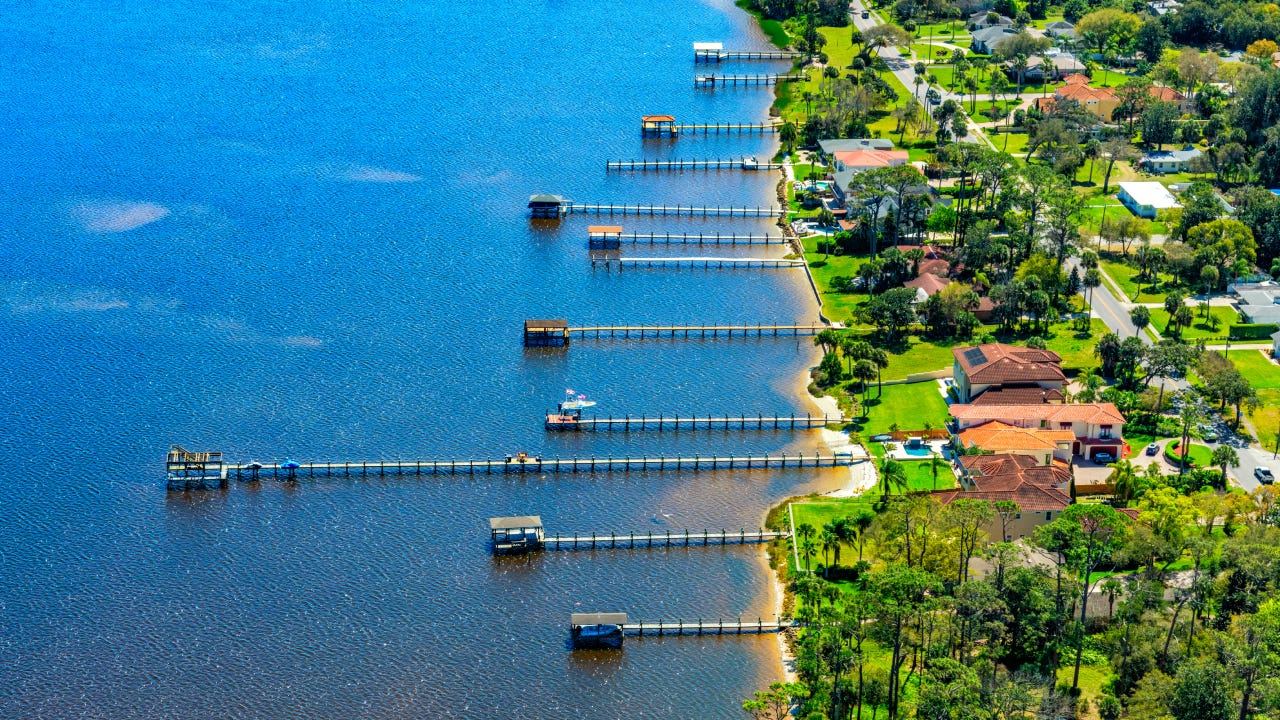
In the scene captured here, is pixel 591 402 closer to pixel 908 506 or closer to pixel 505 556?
pixel 505 556

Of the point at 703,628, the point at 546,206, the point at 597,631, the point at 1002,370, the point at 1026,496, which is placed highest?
the point at 546,206

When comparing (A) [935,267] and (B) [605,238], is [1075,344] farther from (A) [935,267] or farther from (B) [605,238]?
(B) [605,238]

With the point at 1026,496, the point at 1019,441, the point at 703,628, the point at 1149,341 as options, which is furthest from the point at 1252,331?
A: the point at 703,628

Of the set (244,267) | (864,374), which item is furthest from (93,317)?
(864,374)

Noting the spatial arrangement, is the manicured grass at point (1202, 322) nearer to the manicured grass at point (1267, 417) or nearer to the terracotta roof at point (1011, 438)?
the manicured grass at point (1267, 417)

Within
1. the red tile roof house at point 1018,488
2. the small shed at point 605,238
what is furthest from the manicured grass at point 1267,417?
the small shed at point 605,238

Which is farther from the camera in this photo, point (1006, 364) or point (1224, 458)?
point (1006, 364)

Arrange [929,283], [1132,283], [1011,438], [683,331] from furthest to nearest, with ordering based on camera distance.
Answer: [1132,283] < [929,283] < [683,331] < [1011,438]
